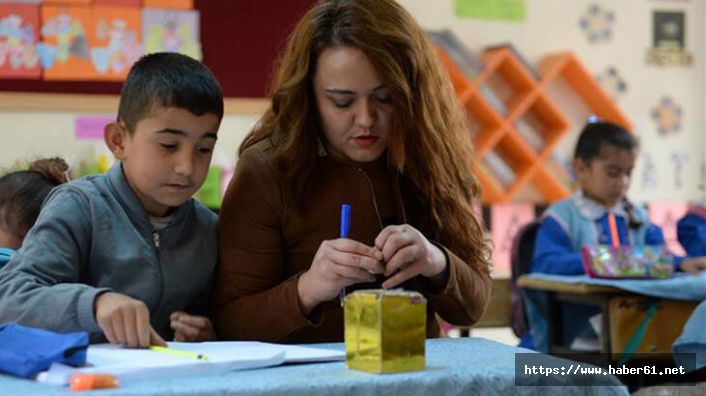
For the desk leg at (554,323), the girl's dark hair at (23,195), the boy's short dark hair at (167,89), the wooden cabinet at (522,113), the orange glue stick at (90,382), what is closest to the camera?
the orange glue stick at (90,382)

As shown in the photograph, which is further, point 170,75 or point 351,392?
point 170,75

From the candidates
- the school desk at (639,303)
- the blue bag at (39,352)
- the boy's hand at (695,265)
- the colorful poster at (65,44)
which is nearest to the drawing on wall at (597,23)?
the boy's hand at (695,265)

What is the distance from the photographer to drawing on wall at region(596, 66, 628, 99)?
5.22 m

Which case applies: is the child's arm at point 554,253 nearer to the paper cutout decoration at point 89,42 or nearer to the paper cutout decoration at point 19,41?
the paper cutout decoration at point 89,42

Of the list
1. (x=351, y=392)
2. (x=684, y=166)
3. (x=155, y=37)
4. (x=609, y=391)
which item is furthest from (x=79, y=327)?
(x=684, y=166)

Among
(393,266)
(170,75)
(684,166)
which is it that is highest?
(170,75)

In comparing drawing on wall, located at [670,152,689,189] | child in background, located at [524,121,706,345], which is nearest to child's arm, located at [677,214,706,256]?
child in background, located at [524,121,706,345]

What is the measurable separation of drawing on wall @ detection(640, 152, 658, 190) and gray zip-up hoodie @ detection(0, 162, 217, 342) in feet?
13.6

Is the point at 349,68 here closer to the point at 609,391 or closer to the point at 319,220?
the point at 319,220

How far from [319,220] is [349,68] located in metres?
0.25

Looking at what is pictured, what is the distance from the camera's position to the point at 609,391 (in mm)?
1062

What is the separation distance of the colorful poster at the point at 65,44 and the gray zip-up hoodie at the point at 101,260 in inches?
95.2

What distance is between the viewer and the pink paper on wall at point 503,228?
497 cm

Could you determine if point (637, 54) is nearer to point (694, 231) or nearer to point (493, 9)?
point (493, 9)
